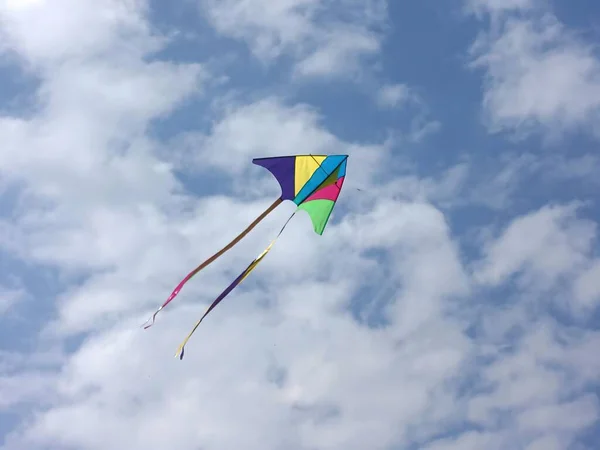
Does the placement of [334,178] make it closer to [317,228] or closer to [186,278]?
[317,228]

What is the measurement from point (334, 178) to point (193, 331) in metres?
6.08

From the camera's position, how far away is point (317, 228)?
18406 mm

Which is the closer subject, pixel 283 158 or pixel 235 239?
pixel 235 239

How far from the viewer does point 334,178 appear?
19.1 meters

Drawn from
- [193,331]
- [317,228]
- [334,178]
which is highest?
[334,178]

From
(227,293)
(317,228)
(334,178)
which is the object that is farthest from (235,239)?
(334,178)

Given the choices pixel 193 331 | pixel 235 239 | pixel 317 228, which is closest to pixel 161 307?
pixel 193 331

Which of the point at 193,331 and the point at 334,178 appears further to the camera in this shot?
the point at 334,178

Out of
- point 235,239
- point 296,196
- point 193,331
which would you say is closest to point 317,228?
point 296,196

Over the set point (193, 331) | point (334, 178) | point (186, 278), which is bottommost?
point (193, 331)

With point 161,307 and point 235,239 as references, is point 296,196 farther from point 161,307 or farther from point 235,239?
point 161,307

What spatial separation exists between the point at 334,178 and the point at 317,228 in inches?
62.3

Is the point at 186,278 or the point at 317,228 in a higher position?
the point at 317,228

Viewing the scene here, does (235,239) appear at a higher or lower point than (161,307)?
higher
